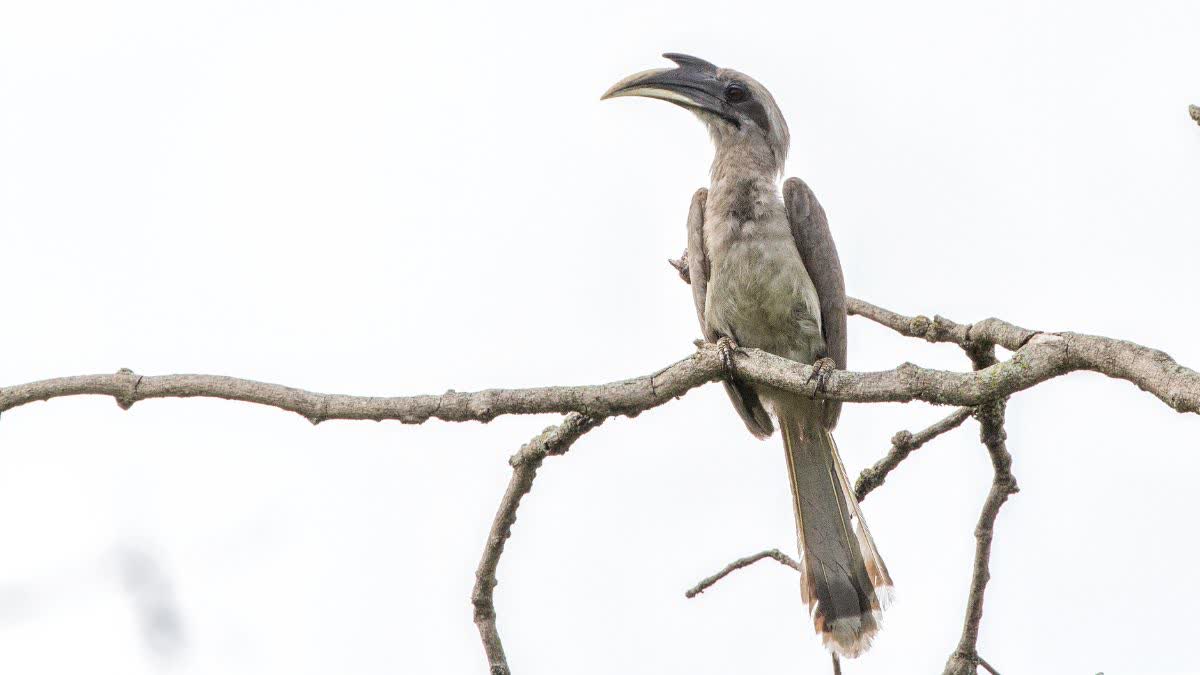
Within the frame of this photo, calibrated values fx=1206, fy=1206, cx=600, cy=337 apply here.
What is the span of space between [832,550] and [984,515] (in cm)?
150

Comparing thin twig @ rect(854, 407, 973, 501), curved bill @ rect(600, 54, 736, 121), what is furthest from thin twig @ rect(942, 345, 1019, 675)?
curved bill @ rect(600, 54, 736, 121)

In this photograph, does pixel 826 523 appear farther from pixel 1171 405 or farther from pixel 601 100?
pixel 1171 405

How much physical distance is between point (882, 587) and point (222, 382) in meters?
3.17

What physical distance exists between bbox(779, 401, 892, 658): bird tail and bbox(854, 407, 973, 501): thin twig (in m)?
0.42

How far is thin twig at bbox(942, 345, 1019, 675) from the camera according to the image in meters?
3.97

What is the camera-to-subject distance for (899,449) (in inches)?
182

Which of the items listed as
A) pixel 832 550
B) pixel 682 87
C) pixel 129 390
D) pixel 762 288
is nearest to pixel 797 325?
pixel 762 288

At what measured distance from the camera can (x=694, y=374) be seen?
12.9 ft

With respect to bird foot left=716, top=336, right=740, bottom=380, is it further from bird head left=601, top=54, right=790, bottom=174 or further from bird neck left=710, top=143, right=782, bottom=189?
bird head left=601, top=54, right=790, bottom=174

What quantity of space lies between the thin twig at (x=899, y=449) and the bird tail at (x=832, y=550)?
0.42 m

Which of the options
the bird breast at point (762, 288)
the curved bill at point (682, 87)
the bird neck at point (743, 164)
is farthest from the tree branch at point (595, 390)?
the curved bill at point (682, 87)

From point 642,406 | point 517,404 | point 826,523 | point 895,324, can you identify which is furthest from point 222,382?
point 826,523

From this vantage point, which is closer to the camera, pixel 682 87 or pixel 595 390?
pixel 595 390

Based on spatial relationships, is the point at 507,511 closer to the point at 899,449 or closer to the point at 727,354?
the point at 727,354
